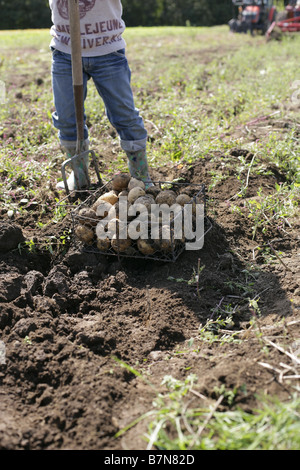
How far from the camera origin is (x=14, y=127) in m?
4.91

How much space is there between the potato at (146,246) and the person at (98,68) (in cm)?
71

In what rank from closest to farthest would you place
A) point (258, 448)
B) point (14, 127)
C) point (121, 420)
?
point (258, 448), point (121, 420), point (14, 127)

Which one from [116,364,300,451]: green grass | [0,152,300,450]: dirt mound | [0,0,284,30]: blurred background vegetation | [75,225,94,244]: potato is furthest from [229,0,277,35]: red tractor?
[116,364,300,451]: green grass

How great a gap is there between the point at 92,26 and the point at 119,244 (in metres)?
1.49

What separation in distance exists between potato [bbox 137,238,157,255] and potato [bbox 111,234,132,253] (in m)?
0.07

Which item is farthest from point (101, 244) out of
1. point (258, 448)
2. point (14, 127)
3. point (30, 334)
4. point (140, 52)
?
point (140, 52)

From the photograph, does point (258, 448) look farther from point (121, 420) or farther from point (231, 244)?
point (231, 244)

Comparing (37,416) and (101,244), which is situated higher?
(101,244)

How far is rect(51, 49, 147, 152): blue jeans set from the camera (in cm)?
329

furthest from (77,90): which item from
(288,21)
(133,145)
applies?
(288,21)

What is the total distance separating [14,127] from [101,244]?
259 cm

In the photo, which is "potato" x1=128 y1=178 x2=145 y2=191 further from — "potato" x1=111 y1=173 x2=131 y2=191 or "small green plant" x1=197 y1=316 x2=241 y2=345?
"small green plant" x1=197 y1=316 x2=241 y2=345

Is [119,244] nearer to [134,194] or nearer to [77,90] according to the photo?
[134,194]

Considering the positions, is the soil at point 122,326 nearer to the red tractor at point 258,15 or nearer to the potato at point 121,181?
the potato at point 121,181
